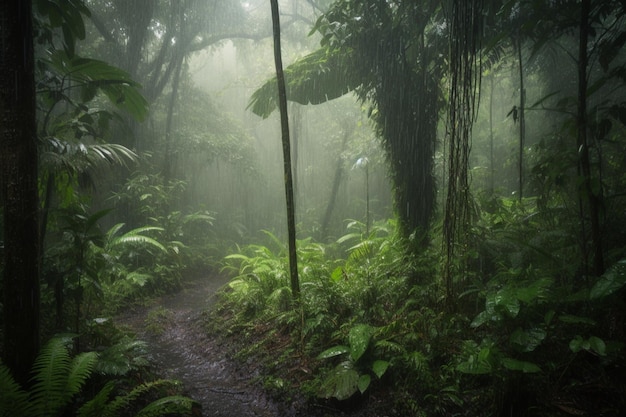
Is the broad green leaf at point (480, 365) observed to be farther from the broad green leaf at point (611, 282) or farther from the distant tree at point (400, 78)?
the distant tree at point (400, 78)

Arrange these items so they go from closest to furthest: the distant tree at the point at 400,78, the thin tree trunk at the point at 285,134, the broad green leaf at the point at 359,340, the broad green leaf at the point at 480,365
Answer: the broad green leaf at the point at 480,365 → the broad green leaf at the point at 359,340 → the thin tree trunk at the point at 285,134 → the distant tree at the point at 400,78

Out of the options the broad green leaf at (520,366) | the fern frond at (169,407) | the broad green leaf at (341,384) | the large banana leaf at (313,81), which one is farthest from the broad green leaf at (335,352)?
the large banana leaf at (313,81)

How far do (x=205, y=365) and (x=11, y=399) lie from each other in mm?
2567

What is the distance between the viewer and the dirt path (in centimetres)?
368

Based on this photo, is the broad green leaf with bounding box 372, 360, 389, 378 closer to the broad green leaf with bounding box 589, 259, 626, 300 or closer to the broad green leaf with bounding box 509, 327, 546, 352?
the broad green leaf with bounding box 509, 327, 546, 352

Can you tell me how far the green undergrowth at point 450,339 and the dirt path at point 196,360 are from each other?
258mm

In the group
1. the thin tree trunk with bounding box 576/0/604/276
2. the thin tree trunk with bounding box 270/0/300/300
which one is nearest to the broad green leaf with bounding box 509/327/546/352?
the thin tree trunk with bounding box 576/0/604/276

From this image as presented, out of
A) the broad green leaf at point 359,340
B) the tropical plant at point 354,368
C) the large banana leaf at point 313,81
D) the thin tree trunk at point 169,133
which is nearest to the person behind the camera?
the tropical plant at point 354,368

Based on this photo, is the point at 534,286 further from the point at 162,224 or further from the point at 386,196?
the point at 386,196

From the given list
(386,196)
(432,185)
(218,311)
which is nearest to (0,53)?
(218,311)

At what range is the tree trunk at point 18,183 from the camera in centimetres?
255

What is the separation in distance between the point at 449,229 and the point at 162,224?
33.2ft

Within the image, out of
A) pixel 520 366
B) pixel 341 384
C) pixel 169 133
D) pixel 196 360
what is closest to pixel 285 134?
pixel 341 384

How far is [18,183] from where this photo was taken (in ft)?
8.61
